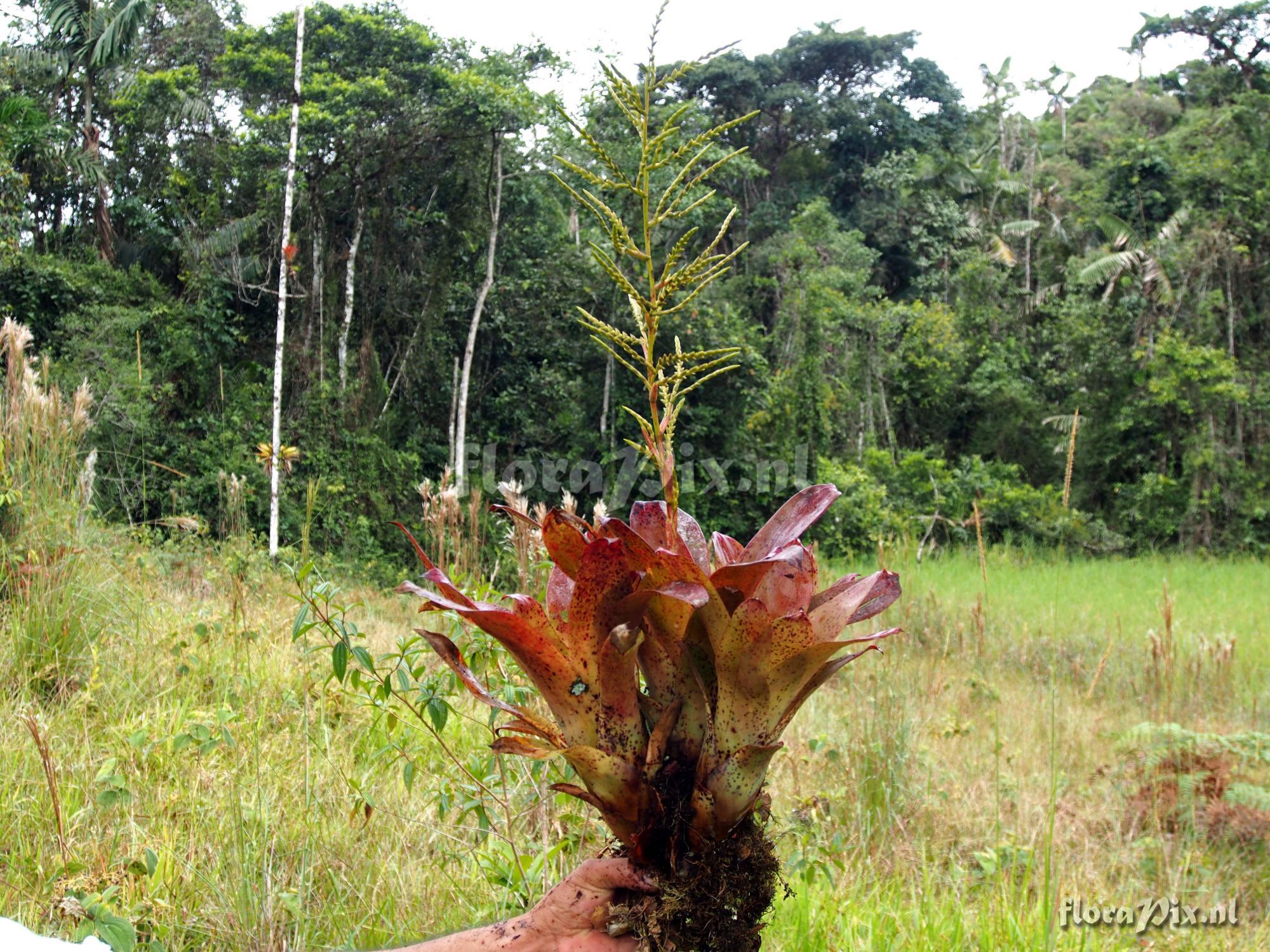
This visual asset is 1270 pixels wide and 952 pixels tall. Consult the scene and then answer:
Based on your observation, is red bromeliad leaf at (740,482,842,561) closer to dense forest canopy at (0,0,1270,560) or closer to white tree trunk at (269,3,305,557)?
dense forest canopy at (0,0,1270,560)

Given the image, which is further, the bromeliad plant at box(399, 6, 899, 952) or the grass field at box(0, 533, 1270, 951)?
the grass field at box(0, 533, 1270, 951)

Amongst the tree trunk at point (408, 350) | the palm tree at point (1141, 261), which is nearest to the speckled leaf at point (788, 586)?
the tree trunk at point (408, 350)

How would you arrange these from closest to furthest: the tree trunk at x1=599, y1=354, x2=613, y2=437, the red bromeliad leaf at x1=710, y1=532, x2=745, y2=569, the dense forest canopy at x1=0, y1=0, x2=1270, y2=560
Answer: the red bromeliad leaf at x1=710, y1=532, x2=745, y2=569 → the dense forest canopy at x1=0, y1=0, x2=1270, y2=560 → the tree trunk at x1=599, y1=354, x2=613, y2=437

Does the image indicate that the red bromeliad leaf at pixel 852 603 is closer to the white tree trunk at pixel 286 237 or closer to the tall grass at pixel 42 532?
the tall grass at pixel 42 532

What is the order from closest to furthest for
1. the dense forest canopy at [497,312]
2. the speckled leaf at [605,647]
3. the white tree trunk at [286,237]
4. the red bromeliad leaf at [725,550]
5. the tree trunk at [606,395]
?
the speckled leaf at [605,647] → the red bromeliad leaf at [725,550] → the white tree trunk at [286,237] → the dense forest canopy at [497,312] → the tree trunk at [606,395]

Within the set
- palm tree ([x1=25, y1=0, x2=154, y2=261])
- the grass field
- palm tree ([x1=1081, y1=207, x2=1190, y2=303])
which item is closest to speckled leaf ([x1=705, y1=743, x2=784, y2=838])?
the grass field

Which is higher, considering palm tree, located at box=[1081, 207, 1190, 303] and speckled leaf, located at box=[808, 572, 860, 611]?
palm tree, located at box=[1081, 207, 1190, 303]

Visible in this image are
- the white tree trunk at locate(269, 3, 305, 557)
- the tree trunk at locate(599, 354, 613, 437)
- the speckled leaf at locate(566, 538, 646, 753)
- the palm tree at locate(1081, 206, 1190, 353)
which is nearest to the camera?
the speckled leaf at locate(566, 538, 646, 753)

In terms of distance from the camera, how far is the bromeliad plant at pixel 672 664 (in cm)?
50

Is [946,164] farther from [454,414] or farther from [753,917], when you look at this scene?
[753,917]

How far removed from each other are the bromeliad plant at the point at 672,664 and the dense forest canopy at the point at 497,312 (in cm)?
1016

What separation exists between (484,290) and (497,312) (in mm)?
1000

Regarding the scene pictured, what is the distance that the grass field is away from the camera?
1675 mm

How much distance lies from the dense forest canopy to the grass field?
7261 mm
